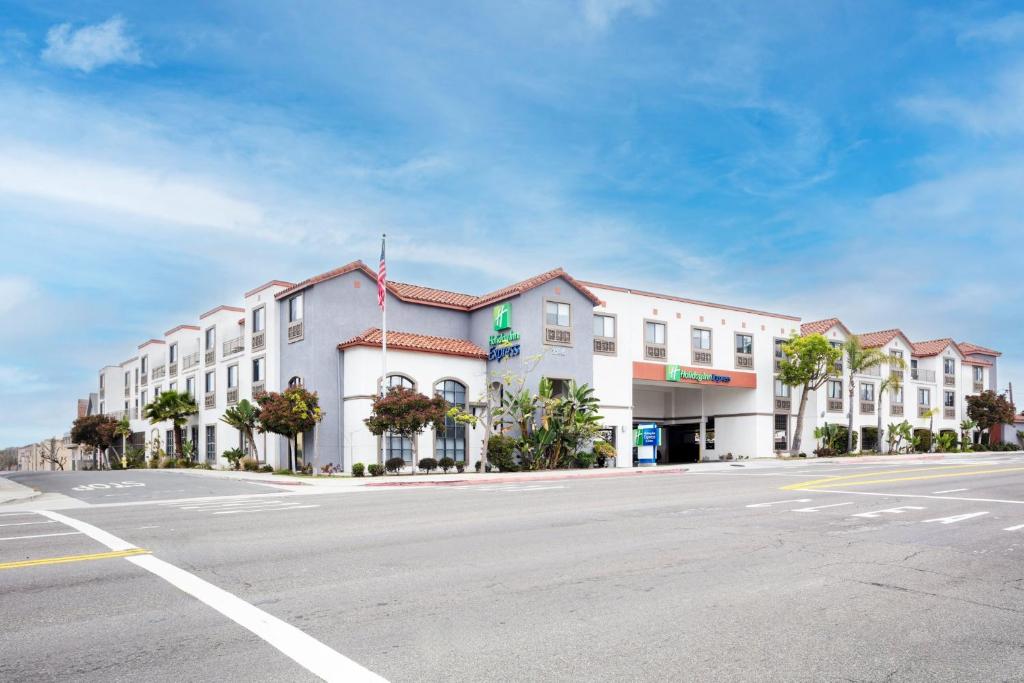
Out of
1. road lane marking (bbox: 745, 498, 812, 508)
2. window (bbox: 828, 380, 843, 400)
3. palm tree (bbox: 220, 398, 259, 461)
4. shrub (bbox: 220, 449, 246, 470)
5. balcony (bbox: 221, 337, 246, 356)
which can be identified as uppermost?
balcony (bbox: 221, 337, 246, 356)

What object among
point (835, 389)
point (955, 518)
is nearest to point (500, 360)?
point (955, 518)

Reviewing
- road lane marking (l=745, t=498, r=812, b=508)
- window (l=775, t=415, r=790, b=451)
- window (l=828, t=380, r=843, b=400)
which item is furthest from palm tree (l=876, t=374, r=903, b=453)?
road lane marking (l=745, t=498, r=812, b=508)

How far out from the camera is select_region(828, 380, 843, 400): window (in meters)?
55.5

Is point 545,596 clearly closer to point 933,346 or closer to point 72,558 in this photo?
point 72,558

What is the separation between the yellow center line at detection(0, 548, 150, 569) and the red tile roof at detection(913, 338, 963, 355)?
222ft

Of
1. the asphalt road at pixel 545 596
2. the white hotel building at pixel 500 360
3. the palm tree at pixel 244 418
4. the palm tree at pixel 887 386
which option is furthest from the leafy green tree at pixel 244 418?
the palm tree at pixel 887 386

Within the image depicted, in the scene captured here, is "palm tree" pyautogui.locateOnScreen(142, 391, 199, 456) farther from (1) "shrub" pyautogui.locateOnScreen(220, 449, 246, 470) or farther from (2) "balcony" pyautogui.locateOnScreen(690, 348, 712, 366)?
(2) "balcony" pyautogui.locateOnScreen(690, 348, 712, 366)

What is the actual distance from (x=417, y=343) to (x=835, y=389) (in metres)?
33.9

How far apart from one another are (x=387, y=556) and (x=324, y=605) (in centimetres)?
267

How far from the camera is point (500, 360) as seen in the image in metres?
38.5

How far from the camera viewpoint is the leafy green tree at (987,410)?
68.3 m

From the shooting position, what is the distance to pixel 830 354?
4922cm

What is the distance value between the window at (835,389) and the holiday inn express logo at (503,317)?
1123 inches

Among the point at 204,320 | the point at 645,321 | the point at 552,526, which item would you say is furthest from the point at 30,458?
the point at 552,526
